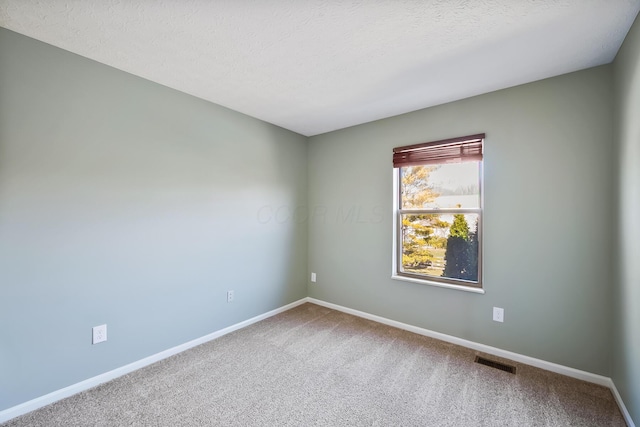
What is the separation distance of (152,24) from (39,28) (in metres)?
0.74

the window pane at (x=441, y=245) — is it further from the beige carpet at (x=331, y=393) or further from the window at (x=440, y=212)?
the beige carpet at (x=331, y=393)

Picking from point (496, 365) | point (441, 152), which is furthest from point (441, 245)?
point (496, 365)

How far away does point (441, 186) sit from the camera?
2818 millimetres

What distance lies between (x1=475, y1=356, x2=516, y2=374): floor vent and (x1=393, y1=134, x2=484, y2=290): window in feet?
2.05

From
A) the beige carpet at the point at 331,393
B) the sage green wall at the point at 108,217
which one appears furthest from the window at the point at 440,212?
the sage green wall at the point at 108,217

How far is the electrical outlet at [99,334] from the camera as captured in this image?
1.98 meters

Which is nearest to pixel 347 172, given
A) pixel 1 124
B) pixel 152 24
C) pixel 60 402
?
pixel 152 24

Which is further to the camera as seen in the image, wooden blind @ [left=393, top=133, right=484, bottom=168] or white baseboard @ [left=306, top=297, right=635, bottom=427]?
wooden blind @ [left=393, top=133, right=484, bottom=168]

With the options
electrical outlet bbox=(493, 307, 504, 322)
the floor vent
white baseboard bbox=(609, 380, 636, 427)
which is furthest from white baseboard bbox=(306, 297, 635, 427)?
electrical outlet bbox=(493, 307, 504, 322)

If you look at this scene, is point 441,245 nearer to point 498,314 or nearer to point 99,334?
point 498,314

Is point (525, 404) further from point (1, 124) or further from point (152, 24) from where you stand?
point (1, 124)

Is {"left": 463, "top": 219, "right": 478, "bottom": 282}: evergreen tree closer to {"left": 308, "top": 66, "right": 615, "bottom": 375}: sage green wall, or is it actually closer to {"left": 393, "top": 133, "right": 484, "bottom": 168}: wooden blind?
{"left": 308, "top": 66, "right": 615, "bottom": 375}: sage green wall

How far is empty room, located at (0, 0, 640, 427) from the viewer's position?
1637 mm

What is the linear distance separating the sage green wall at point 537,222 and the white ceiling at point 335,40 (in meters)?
0.26
